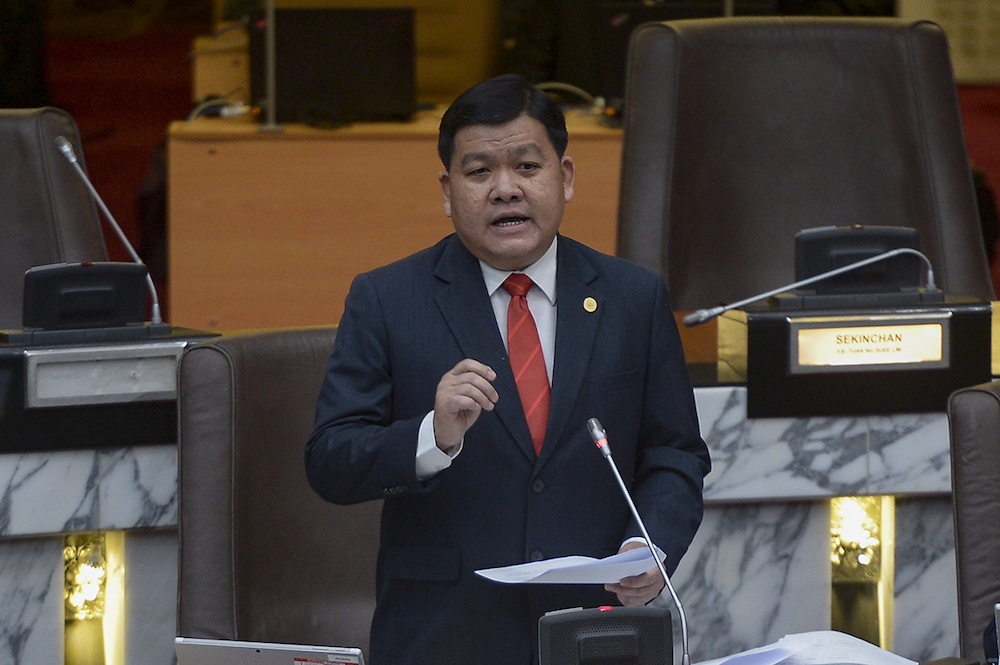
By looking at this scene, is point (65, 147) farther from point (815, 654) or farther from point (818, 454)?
point (815, 654)

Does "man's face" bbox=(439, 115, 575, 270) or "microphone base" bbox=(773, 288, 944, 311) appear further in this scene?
"microphone base" bbox=(773, 288, 944, 311)

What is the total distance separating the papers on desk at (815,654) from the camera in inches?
51.1

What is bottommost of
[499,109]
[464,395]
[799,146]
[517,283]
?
[464,395]

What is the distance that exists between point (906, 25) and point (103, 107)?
20.8ft

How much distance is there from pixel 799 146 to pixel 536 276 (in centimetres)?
140

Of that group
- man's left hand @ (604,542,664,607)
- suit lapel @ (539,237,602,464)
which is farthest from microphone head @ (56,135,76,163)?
man's left hand @ (604,542,664,607)

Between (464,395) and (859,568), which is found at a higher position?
(464,395)

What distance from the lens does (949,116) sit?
9.37 feet

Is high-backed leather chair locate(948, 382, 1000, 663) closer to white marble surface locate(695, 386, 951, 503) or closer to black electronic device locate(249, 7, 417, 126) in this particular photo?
white marble surface locate(695, 386, 951, 503)

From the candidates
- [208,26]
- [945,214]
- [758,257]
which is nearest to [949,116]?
[945,214]

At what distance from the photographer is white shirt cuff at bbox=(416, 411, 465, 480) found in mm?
1419

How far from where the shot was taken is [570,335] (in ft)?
5.12

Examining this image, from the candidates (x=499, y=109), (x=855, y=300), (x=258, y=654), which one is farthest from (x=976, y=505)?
(x=258, y=654)

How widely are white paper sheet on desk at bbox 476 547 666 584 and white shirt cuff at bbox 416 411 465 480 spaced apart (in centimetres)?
16
